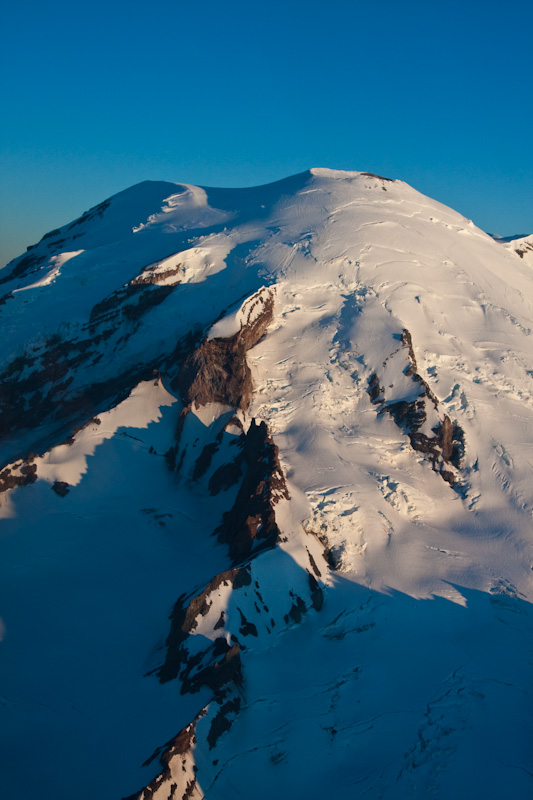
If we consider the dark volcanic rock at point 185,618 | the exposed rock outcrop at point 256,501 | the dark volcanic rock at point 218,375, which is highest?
the dark volcanic rock at point 218,375

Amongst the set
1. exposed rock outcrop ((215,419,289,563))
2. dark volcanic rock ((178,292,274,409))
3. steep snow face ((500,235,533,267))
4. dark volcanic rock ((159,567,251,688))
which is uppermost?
steep snow face ((500,235,533,267))

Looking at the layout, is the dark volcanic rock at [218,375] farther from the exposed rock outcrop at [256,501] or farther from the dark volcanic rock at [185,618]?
the dark volcanic rock at [185,618]

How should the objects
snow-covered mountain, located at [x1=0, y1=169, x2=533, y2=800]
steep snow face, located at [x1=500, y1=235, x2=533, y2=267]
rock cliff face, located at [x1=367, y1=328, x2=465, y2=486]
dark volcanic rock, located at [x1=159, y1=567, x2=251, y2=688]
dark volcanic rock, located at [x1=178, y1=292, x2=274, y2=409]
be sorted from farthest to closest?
steep snow face, located at [x1=500, y1=235, x2=533, y2=267] → dark volcanic rock, located at [x1=178, y1=292, x2=274, y2=409] → rock cliff face, located at [x1=367, y1=328, x2=465, y2=486] → dark volcanic rock, located at [x1=159, y1=567, x2=251, y2=688] → snow-covered mountain, located at [x1=0, y1=169, x2=533, y2=800]

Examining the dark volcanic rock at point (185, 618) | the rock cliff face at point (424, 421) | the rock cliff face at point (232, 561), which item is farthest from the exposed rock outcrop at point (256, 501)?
the rock cliff face at point (424, 421)

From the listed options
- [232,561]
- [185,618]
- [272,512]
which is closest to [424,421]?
[272,512]

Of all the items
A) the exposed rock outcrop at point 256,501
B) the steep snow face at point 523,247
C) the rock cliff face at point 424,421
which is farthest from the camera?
the steep snow face at point 523,247

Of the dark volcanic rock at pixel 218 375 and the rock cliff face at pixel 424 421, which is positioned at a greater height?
the dark volcanic rock at pixel 218 375

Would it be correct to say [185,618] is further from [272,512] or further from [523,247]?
[523,247]

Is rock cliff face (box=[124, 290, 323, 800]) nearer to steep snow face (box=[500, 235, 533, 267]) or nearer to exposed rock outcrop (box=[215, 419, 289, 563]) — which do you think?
exposed rock outcrop (box=[215, 419, 289, 563])

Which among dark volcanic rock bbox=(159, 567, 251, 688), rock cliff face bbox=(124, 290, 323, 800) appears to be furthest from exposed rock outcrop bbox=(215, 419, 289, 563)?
dark volcanic rock bbox=(159, 567, 251, 688)
